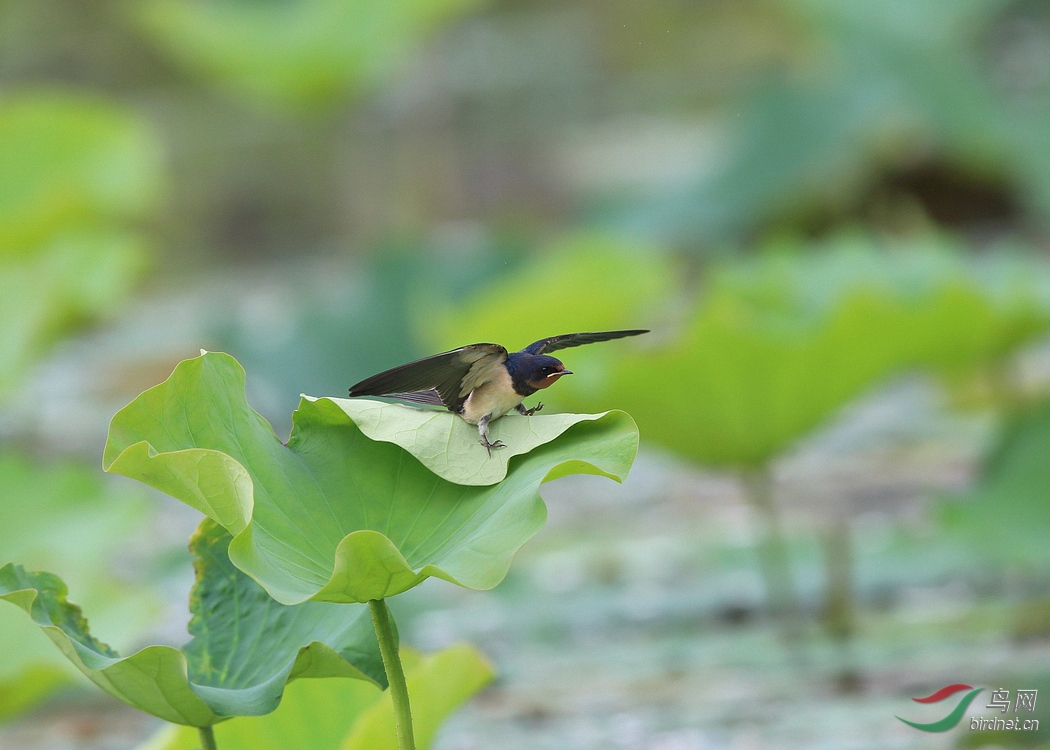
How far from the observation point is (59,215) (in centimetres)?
177

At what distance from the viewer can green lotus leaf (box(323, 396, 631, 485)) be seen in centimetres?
40

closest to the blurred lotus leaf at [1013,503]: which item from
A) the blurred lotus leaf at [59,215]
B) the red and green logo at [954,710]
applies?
the red and green logo at [954,710]

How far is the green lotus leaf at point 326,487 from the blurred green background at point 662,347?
1.26 ft

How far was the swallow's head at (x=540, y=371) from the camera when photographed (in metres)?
0.41

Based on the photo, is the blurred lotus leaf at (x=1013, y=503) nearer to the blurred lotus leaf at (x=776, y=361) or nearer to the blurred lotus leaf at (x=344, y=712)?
the blurred lotus leaf at (x=776, y=361)

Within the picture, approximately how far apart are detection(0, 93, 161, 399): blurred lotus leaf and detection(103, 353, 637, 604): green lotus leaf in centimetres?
88

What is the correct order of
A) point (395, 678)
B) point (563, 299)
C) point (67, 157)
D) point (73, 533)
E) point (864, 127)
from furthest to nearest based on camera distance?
point (864, 127), point (67, 157), point (563, 299), point (73, 533), point (395, 678)

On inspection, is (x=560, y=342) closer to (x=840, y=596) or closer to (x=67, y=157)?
(x=840, y=596)

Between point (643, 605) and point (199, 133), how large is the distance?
3595 millimetres

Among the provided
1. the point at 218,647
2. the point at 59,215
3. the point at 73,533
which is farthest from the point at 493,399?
the point at 59,215

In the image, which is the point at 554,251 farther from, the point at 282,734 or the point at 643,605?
the point at 282,734

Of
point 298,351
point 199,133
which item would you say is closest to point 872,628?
point 298,351

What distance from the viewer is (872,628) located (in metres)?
1.03

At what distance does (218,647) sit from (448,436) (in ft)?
0.43
